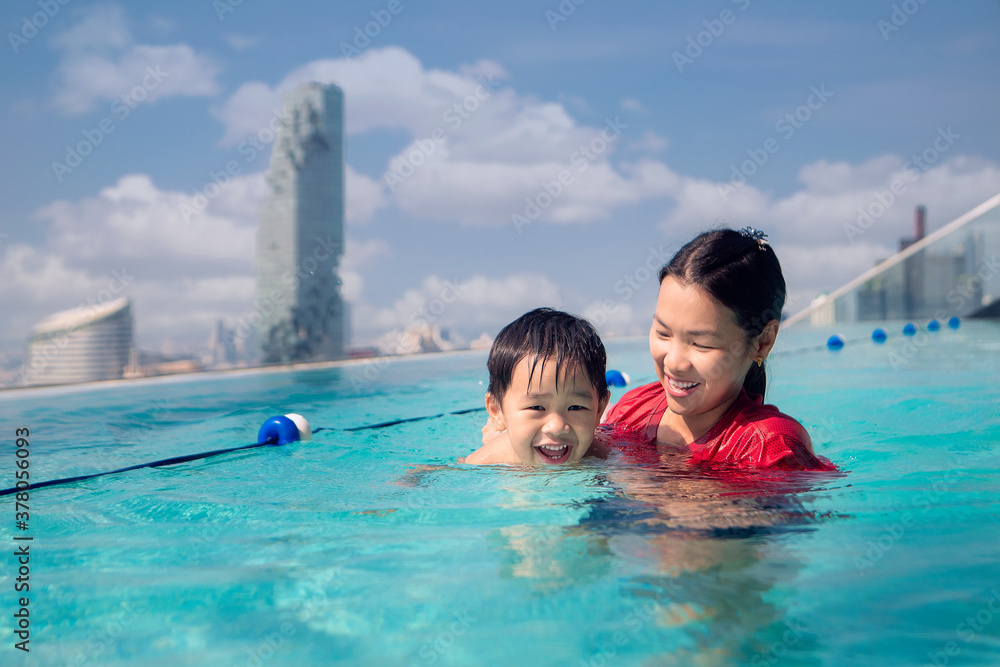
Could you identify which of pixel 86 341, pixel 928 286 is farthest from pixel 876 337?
pixel 86 341

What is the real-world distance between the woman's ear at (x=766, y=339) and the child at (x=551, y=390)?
51cm

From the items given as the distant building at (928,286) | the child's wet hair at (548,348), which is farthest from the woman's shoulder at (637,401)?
the distant building at (928,286)

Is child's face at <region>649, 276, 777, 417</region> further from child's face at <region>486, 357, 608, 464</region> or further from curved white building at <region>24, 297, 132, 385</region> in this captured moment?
curved white building at <region>24, 297, 132, 385</region>

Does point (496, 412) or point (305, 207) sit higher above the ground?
point (305, 207)

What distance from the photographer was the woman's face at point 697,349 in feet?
7.09

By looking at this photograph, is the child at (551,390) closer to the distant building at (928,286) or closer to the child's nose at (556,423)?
the child's nose at (556,423)

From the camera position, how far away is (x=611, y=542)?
5.53ft

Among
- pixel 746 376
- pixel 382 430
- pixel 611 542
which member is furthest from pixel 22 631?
pixel 382 430

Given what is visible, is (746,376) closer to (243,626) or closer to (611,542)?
(611,542)

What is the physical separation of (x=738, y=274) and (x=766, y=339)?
0.77 feet

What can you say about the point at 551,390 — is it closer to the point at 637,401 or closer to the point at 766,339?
the point at 766,339

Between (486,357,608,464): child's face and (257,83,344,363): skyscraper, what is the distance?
916 inches

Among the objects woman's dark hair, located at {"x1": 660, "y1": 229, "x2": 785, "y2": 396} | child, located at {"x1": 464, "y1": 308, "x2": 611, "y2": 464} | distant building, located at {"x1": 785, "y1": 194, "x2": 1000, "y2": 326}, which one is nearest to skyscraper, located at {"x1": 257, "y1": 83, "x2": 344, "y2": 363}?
distant building, located at {"x1": 785, "y1": 194, "x2": 1000, "y2": 326}

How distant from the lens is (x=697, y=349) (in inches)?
86.0
